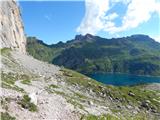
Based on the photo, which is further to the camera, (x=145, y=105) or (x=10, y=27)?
(x=10, y=27)

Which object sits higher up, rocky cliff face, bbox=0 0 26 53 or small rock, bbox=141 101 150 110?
rocky cliff face, bbox=0 0 26 53

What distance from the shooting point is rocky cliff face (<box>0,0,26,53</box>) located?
4599 inches

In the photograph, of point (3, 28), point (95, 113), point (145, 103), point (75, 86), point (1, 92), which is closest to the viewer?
point (1, 92)

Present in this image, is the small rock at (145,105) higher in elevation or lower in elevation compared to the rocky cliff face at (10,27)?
lower

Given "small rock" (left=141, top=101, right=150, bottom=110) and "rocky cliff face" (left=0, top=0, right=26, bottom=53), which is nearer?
Answer: "small rock" (left=141, top=101, right=150, bottom=110)

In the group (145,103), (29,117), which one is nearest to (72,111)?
(29,117)

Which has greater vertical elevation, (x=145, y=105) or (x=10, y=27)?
(x=10, y=27)

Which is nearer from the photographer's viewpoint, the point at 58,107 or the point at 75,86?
the point at 58,107

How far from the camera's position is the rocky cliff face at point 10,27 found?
117 meters

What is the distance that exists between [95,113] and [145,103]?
37.0 meters

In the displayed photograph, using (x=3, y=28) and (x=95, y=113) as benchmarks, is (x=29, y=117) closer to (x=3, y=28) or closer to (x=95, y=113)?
(x=95, y=113)

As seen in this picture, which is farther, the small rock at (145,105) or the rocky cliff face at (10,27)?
the rocky cliff face at (10,27)

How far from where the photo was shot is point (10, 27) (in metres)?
128

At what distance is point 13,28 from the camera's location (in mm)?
133375
